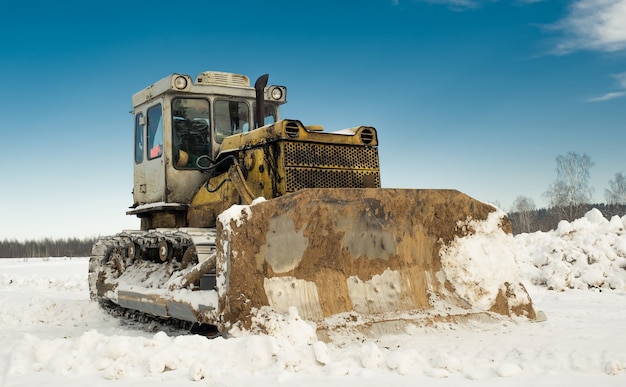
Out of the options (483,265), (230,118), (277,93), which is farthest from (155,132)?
(483,265)

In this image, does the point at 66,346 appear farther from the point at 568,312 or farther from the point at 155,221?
the point at 568,312

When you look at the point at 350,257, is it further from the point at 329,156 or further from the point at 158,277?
the point at 158,277

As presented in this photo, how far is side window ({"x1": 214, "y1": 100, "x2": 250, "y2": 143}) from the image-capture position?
8.21 meters

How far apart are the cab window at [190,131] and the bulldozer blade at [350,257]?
2889 mm

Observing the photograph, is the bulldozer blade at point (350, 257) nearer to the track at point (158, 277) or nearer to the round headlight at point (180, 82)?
the track at point (158, 277)

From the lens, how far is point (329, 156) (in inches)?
269

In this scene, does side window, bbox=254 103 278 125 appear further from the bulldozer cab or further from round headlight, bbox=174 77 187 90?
round headlight, bbox=174 77 187 90

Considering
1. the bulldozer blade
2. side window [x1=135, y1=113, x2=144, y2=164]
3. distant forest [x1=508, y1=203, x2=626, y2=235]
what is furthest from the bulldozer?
distant forest [x1=508, y1=203, x2=626, y2=235]

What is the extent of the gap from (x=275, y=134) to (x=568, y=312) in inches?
173

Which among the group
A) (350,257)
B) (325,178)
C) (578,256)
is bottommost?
(578,256)

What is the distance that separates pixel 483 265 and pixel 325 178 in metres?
1.86

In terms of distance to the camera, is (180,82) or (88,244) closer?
(180,82)

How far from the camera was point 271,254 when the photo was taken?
18.0ft

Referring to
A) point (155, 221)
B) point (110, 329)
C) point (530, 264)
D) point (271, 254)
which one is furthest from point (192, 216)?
point (530, 264)
